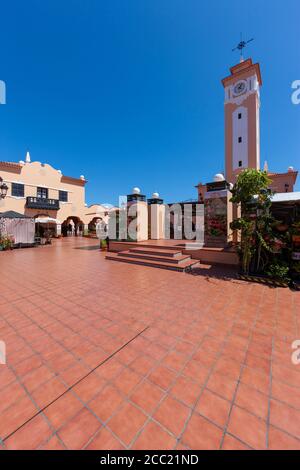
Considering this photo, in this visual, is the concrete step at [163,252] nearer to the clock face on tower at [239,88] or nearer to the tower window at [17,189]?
the tower window at [17,189]

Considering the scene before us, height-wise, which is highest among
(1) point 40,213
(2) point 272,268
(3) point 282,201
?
(1) point 40,213

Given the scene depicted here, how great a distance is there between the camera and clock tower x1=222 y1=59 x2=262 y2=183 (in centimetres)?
1891

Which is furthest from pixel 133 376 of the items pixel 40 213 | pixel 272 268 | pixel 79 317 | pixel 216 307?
pixel 40 213

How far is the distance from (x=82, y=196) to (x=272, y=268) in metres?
23.3

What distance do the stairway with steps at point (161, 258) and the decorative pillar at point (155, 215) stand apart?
11.2 ft

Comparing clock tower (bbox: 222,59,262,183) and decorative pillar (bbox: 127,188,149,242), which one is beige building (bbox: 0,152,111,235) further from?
clock tower (bbox: 222,59,262,183)

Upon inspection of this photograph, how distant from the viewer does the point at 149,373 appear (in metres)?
2.16

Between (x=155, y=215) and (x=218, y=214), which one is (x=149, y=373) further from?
(x=155, y=215)

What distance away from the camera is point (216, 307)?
3.82 meters

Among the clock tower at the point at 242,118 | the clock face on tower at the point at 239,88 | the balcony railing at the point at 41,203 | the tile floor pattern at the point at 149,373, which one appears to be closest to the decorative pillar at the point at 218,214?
the tile floor pattern at the point at 149,373

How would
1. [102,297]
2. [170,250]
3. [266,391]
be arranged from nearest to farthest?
[266,391]
[102,297]
[170,250]

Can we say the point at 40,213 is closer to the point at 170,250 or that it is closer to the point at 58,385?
the point at 170,250

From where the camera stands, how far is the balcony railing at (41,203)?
741 inches

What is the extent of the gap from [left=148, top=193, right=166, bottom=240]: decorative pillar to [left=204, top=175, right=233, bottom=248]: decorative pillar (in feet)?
15.2
